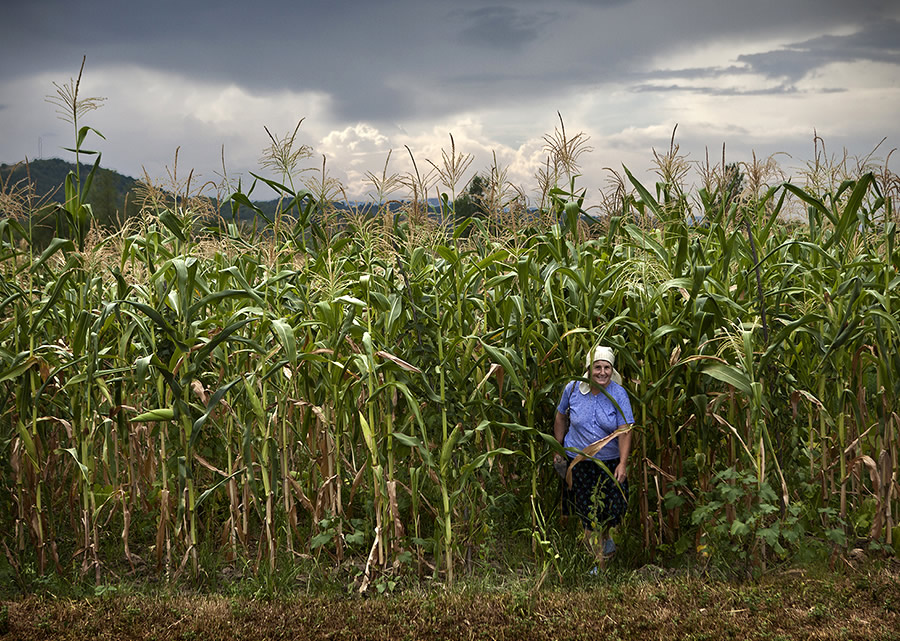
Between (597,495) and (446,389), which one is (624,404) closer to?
(597,495)

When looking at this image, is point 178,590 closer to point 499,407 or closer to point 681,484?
point 499,407

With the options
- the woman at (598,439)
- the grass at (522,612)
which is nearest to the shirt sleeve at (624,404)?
the woman at (598,439)

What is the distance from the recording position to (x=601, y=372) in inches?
154

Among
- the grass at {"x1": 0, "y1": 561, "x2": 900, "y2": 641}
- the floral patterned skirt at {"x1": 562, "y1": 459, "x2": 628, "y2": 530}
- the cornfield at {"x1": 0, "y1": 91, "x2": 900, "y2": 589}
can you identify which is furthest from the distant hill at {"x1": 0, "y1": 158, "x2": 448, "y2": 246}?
the grass at {"x1": 0, "y1": 561, "x2": 900, "y2": 641}

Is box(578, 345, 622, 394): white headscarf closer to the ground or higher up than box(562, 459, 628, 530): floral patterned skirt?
higher up

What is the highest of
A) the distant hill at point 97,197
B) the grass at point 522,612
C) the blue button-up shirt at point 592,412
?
the distant hill at point 97,197

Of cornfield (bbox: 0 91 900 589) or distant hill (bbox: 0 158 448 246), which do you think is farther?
distant hill (bbox: 0 158 448 246)

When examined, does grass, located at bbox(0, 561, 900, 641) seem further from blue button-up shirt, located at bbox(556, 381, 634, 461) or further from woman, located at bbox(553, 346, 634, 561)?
blue button-up shirt, located at bbox(556, 381, 634, 461)

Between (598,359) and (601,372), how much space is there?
Answer: 0.08 metres

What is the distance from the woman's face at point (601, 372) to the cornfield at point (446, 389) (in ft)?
0.45

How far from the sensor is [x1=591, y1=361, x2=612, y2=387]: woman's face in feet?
12.8

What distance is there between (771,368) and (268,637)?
3.08m

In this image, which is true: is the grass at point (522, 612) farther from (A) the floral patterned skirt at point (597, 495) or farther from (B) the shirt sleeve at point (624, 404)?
(B) the shirt sleeve at point (624, 404)

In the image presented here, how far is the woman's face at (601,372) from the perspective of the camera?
3895 millimetres
